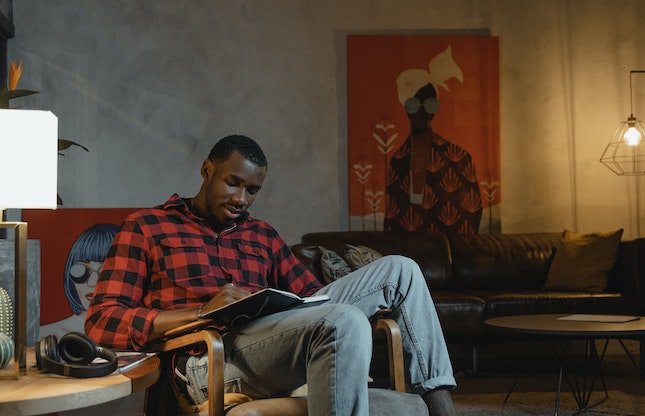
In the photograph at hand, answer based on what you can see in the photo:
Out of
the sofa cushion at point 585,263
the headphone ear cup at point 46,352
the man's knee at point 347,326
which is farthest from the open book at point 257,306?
the sofa cushion at point 585,263

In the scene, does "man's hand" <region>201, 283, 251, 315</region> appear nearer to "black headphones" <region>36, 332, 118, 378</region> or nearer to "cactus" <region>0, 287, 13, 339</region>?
"black headphones" <region>36, 332, 118, 378</region>

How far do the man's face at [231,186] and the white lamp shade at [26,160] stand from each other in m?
0.67

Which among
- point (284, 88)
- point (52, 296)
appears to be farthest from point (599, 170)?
point (52, 296)

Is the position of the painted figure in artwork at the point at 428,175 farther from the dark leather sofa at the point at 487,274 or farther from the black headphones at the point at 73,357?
the black headphones at the point at 73,357

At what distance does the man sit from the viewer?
1826 mm

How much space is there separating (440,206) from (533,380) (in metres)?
1.55

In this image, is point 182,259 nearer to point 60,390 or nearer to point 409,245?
point 60,390

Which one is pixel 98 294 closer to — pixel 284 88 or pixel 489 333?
pixel 489 333

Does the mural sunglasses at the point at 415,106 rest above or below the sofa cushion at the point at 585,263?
above

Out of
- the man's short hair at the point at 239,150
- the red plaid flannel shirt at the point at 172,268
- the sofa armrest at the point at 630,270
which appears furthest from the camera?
the sofa armrest at the point at 630,270

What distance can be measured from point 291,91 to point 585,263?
2.28 m

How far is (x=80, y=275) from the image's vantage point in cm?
529

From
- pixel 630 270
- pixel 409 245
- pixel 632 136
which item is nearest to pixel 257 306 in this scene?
pixel 409 245

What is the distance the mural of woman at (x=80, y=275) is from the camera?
5.27 m
